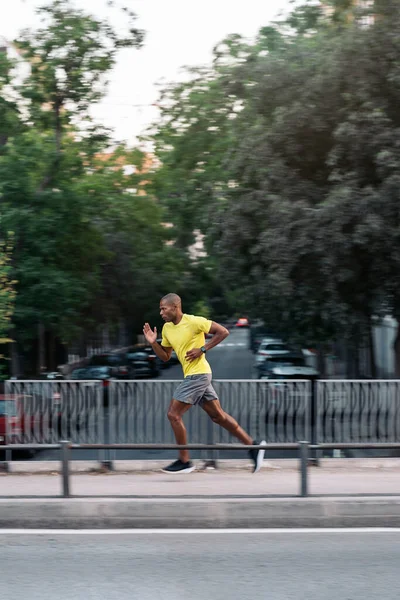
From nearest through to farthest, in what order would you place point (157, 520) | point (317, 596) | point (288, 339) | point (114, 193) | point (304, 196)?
1. point (317, 596)
2. point (157, 520)
3. point (304, 196)
4. point (288, 339)
5. point (114, 193)

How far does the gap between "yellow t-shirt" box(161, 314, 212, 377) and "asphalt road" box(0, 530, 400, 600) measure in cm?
213

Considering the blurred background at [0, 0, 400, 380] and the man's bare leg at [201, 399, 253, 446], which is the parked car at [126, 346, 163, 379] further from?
the man's bare leg at [201, 399, 253, 446]

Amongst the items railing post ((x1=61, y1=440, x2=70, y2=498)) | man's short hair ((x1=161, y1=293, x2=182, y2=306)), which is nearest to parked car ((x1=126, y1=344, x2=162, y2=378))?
man's short hair ((x1=161, y1=293, x2=182, y2=306))

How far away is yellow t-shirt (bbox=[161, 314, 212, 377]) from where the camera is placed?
30.9 ft

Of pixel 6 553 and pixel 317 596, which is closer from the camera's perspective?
pixel 317 596

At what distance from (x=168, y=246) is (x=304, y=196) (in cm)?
2116

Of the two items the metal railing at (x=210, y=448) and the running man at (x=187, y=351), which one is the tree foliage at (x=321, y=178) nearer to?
the running man at (x=187, y=351)

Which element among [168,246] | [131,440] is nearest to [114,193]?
[168,246]

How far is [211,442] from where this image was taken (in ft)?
36.2

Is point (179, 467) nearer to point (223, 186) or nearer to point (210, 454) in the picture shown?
point (210, 454)

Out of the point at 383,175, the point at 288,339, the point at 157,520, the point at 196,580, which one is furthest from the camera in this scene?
the point at 288,339

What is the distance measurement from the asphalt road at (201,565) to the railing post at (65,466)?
0.62 meters

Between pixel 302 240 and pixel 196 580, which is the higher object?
pixel 302 240

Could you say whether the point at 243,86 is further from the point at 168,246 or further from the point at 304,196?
the point at 168,246
